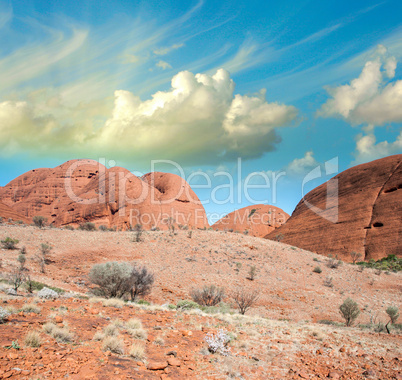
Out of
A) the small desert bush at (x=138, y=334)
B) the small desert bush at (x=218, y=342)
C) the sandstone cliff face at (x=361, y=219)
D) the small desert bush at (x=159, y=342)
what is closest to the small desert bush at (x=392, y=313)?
the small desert bush at (x=218, y=342)

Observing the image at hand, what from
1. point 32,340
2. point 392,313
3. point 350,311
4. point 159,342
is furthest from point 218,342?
point 392,313

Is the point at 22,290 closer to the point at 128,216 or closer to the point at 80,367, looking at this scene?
the point at 80,367

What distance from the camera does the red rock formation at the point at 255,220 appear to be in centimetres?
7619

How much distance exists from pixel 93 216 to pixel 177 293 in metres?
40.6

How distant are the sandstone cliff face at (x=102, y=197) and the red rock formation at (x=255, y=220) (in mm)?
18127

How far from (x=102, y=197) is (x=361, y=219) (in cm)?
4936

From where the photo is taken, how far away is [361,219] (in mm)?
46125

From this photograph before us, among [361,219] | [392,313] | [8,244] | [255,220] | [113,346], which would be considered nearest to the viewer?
[113,346]

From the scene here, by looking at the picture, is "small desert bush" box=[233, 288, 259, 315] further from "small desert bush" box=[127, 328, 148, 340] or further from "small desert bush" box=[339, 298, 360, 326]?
"small desert bush" box=[127, 328, 148, 340]

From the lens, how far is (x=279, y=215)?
83562mm

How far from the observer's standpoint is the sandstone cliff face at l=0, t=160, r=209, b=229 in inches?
2060

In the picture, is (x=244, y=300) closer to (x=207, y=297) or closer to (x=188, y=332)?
(x=207, y=297)

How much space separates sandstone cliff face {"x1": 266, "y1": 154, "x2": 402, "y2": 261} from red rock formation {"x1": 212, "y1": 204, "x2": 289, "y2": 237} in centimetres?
1669

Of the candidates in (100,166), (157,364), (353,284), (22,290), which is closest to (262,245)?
(353,284)
